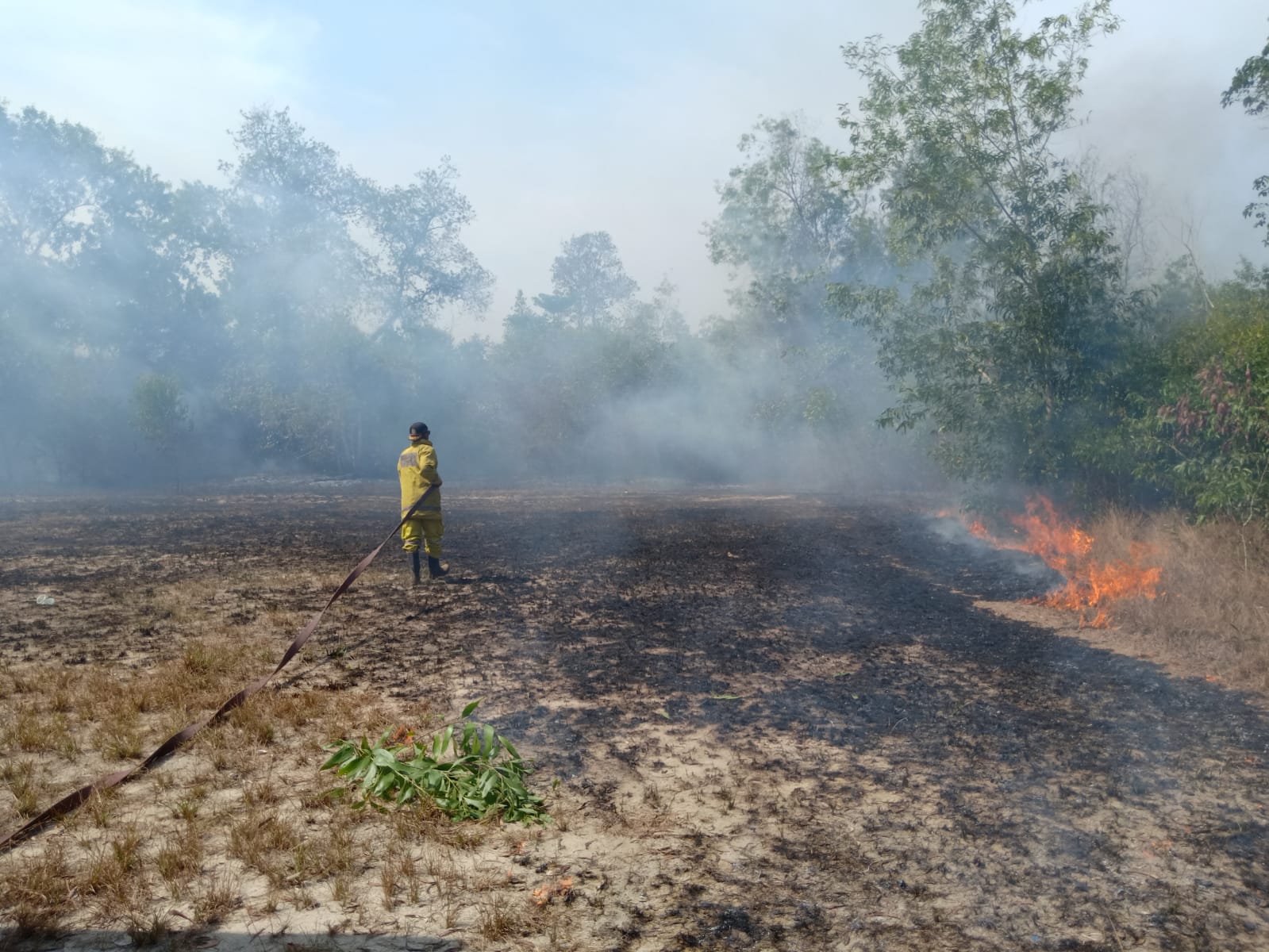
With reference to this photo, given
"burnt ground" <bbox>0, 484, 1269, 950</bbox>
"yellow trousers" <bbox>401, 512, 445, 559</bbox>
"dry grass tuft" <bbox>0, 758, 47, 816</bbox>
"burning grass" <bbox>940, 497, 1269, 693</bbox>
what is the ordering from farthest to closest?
1. "yellow trousers" <bbox>401, 512, 445, 559</bbox>
2. "burning grass" <bbox>940, 497, 1269, 693</bbox>
3. "dry grass tuft" <bbox>0, 758, 47, 816</bbox>
4. "burnt ground" <bbox>0, 484, 1269, 950</bbox>

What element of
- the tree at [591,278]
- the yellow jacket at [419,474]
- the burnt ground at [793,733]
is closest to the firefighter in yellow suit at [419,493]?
the yellow jacket at [419,474]

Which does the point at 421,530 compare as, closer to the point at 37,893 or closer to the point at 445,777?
the point at 445,777

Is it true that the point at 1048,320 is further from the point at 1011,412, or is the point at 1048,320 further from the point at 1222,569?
the point at 1222,569

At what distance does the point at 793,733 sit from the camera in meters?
5.49

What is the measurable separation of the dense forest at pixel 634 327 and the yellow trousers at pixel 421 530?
938 cm

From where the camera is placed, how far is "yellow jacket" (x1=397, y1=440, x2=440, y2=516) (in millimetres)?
10141

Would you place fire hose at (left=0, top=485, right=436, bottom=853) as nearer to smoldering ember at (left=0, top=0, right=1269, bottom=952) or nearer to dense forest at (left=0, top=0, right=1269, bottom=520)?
smoldering ember at (left=0, top=0, right=1269, bottom=952)

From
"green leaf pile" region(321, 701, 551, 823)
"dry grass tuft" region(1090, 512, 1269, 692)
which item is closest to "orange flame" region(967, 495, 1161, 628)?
"dry grass tuft" region(1090, 512, 1269, 692)

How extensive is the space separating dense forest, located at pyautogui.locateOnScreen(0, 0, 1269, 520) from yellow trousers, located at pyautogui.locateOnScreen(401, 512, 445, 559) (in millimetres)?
9383

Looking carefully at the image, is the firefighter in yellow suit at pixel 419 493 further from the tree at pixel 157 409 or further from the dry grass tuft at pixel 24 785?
the tree at pixel 157 409

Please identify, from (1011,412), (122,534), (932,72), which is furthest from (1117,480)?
(122,534)

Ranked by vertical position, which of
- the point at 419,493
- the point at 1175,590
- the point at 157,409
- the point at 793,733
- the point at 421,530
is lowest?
the point at 793,733

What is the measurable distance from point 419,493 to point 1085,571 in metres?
7.96

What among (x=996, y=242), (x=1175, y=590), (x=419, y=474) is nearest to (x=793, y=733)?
(x=1175, y=590)
